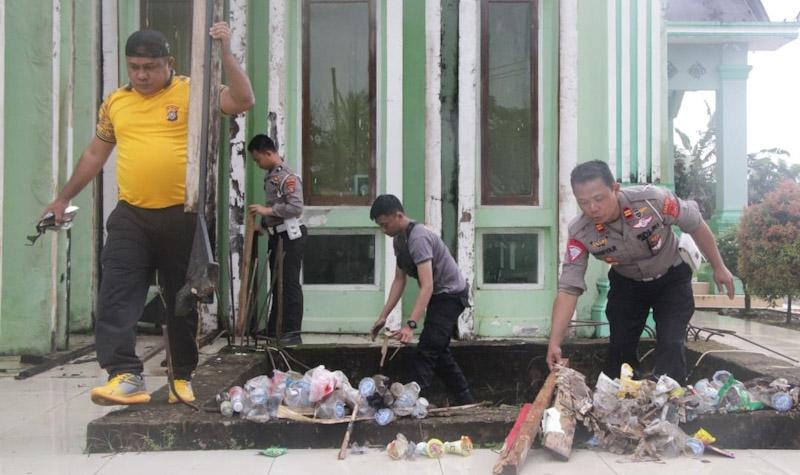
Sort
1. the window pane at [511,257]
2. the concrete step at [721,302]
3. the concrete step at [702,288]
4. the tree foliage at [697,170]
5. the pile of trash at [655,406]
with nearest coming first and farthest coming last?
the pile of trash at [655,406]
the window pane at [511,257]
the concrete step at [721,302]
the concrete step at [702,288]
the tree foliage at [697,170]

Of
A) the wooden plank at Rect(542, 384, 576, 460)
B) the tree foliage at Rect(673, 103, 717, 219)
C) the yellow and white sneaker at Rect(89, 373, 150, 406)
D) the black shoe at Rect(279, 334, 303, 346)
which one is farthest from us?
the tree foliage at Rect(673, 103, 717, 219)

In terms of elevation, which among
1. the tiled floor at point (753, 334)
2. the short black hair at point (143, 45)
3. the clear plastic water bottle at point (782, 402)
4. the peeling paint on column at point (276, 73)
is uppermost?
the peeling paint on column at point (276, 73)

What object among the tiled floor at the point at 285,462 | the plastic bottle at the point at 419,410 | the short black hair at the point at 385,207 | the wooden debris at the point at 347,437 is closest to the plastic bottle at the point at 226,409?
the tiled floor at the point at 285,462

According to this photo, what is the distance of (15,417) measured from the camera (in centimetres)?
432

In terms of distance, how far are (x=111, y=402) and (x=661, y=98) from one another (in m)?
5.36

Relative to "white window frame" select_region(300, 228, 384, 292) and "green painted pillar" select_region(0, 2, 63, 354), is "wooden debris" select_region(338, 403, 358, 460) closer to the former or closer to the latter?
"green painted pillar" select_region(0, 2, 63, 354)

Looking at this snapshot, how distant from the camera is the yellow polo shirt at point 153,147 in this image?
3996mm

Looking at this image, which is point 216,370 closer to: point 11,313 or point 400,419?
point 400,419

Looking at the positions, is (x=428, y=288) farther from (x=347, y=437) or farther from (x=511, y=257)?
(x=511, y=257)

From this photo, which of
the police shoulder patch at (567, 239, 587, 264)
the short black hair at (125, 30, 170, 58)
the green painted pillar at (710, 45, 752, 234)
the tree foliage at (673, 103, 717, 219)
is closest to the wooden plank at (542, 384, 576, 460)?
the police shoulder patch at (567, 239, 587, 264)

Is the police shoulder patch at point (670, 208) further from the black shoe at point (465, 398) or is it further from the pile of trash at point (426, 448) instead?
the black shoe at point (465, 398)

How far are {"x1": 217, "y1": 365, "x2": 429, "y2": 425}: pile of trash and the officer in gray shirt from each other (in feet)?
3.02

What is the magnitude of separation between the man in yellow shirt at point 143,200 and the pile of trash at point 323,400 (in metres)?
0.38

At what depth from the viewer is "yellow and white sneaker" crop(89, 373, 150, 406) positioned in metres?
3.82
